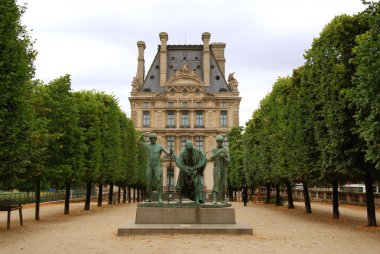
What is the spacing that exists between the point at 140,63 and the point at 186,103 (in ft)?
50.4

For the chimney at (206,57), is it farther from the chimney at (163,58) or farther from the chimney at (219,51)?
the chimney at (163,58)

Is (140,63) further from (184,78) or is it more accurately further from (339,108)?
Answer: (339,108)

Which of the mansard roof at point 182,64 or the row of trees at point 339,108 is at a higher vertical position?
the mansard roof at point 182,64

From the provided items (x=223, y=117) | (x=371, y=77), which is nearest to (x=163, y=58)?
(x=223, y=117)

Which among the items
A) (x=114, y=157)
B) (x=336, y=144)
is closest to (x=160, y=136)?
(x=114, y=157)

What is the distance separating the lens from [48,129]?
1032 inches

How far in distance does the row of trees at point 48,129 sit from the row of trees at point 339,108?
36.1 feet

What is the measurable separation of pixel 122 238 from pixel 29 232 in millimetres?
4616

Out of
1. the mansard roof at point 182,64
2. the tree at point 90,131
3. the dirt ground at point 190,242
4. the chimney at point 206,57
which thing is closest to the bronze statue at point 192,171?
the dirt ground at point 190,242

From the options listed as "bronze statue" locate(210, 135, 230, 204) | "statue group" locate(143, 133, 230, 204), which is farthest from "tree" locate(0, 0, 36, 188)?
"bronze statue" locate(210, 135, 230, 204)

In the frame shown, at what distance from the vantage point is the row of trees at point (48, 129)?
16.8 meters

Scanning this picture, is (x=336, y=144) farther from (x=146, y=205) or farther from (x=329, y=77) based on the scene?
(x=146, y=205)

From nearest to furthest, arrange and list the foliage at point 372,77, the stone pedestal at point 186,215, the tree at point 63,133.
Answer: the foliage at point 372,77, the stone pedestal at point 186,215, the tree at point 63,133

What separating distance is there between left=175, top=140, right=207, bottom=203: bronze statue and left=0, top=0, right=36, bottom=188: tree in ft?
18.2
